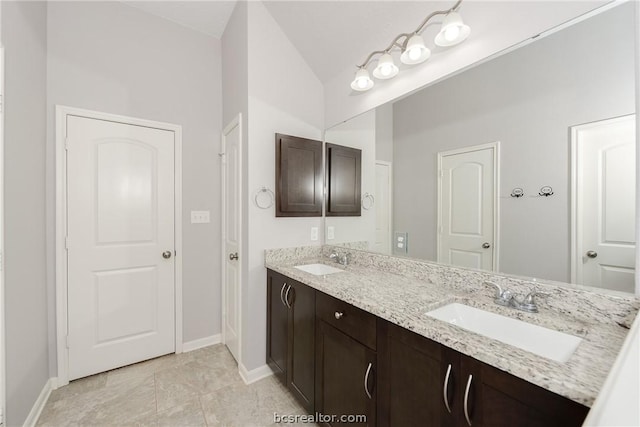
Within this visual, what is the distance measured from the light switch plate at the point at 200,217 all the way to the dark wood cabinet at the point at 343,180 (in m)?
1.18

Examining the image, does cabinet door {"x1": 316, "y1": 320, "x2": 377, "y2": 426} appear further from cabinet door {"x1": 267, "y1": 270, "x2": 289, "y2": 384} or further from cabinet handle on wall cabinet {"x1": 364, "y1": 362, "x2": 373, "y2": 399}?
cabinet door {"x1": 267, "y1": 270, "x2": 289, "y2": 384}

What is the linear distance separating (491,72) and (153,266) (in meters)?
2.80

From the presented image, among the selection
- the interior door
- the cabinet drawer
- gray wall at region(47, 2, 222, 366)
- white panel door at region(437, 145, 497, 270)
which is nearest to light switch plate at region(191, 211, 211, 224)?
gray wall at region(47, 2, 222, 366)

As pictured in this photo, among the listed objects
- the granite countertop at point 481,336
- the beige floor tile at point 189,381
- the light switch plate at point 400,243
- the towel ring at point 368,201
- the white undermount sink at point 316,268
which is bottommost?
the beige floor tile at point 189,381

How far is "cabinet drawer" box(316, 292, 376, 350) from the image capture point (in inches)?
45.8

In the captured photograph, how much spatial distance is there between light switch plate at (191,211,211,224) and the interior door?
163 mm

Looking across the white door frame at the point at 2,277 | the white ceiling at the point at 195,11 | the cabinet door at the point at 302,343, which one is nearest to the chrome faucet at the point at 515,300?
the cabinet door at the point at 302,343

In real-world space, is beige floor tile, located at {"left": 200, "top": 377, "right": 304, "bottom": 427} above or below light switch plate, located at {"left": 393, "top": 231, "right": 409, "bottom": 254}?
below

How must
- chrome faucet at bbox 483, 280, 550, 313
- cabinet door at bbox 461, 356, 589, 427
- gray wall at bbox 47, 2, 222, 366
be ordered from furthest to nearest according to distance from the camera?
1. gray wall at bbox 47, 2, 222, 366
2. chrome faucet at bbox 483, 280, 550, 313
3. cabinet door at bbox 461, 356, 589, 427

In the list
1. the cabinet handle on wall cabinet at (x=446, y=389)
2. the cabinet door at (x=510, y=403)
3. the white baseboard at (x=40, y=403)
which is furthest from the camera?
the white baseboard at (x=40, y=403)

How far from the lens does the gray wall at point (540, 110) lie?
3.22ft

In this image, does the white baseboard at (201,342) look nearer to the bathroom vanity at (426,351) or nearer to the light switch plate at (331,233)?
the bathroom vanity at (426,351)

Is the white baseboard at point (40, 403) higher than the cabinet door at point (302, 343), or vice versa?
the cabinet door at point (302, 343)

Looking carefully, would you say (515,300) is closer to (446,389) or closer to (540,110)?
(446,389)
